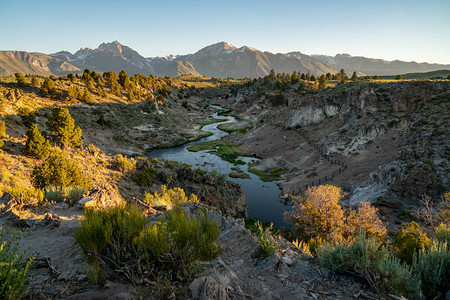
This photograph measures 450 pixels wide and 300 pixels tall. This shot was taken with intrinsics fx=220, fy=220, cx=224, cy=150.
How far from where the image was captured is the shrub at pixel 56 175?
59.6 ft

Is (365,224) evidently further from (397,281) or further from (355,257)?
(397,281)

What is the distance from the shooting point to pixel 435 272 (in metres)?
6.64

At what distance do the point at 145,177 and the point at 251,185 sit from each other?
27.4 metres

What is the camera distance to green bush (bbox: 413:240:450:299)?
260 inches

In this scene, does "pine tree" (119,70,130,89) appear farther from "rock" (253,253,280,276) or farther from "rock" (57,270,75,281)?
"rock" (253,253,280,276)

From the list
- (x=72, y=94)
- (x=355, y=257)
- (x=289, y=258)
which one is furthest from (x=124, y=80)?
(x=355, y=257)

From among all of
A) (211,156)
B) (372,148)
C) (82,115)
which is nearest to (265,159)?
(211,156)

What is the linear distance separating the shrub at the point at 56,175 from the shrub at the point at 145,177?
382 inches

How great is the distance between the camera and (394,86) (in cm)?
5731

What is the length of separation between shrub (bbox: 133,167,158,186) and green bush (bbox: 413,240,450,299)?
28099 millimetres

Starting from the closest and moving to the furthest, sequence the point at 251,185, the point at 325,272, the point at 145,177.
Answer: the point at 325,272, the point at 145,177, the point at 251,185

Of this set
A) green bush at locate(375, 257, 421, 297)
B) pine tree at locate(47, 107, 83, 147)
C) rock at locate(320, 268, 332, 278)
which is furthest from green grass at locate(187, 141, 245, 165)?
green bush at locate(375, 257, 421, 297)

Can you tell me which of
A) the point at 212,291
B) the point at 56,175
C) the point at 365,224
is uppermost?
the point at 212,291

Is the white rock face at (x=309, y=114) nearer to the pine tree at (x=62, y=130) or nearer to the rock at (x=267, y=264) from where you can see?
the pine tree at (x=62, y=130)
